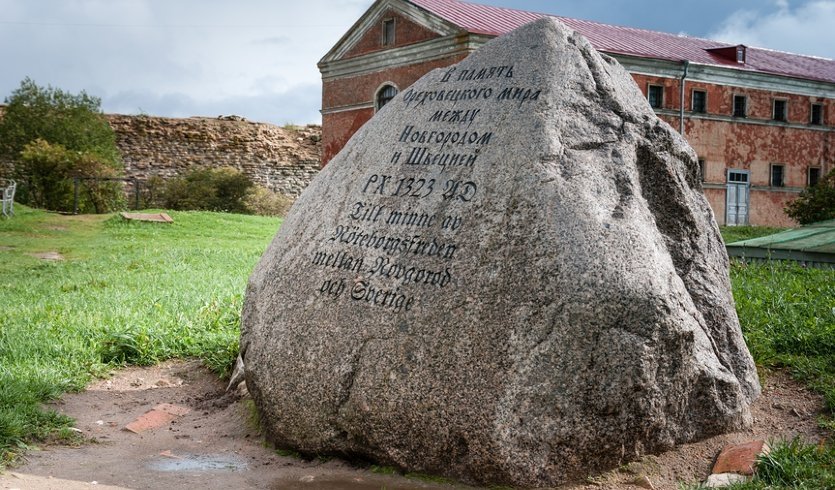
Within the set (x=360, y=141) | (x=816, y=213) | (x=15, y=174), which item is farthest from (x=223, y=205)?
(x=360, y=141)

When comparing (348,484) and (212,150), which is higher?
(212,150)

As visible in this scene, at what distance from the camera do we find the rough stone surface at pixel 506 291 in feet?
12.8

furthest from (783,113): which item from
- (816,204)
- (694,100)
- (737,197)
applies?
(816,204)

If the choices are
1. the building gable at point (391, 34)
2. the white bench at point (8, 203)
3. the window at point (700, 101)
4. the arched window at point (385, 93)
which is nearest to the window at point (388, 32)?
the building gable at point (391, 34)

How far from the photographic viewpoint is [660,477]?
419 centimetres

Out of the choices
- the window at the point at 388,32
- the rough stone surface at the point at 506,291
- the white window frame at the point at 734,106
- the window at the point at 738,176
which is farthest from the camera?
the window at the point at 738,176

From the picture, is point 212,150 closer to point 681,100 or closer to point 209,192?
point 209,192

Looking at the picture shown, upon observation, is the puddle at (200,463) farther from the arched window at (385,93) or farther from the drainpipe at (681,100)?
the drainpipe at (681,100)

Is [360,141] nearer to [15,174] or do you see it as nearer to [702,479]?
[702,479]

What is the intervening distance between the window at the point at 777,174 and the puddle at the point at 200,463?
1194 inches

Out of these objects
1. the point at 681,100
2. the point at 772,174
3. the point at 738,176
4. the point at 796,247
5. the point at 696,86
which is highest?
the point at 696,86

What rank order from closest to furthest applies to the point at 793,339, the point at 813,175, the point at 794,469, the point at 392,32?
the point at 794,469, the point at 793,339, the point at 392,32, the point at 813,175

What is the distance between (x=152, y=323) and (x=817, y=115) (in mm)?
30981

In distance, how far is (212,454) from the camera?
476 cm
